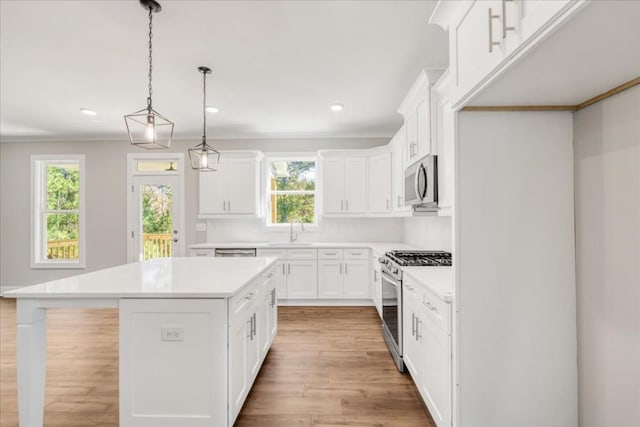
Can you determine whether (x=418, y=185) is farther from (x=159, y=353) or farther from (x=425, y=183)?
(x=159, y=353)

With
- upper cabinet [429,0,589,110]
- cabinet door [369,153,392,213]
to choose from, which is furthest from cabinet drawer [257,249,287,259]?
upper cabinet [429,0,589,110]

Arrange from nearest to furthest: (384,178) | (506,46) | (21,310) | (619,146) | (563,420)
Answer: (506,46), (619,146), (563,420), (21,310), (384,178)

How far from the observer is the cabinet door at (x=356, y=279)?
180 inches

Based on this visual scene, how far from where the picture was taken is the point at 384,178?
4.71 m

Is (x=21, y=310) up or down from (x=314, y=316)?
up

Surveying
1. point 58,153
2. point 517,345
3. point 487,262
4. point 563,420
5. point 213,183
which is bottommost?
point 563,420

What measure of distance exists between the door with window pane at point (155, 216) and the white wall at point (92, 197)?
21 centimetres

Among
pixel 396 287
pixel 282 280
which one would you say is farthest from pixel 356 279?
pixel 396 287

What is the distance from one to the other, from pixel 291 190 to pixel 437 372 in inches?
157

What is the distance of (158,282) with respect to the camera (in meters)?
1.96

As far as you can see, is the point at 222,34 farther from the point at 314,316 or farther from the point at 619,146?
the point at 314,316

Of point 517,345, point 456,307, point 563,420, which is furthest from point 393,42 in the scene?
point 563,420

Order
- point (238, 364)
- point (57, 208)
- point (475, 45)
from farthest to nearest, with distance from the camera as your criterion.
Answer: point (57, 208), point (238, 364), point (475, 45)

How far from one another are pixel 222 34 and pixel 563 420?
3115 mm
